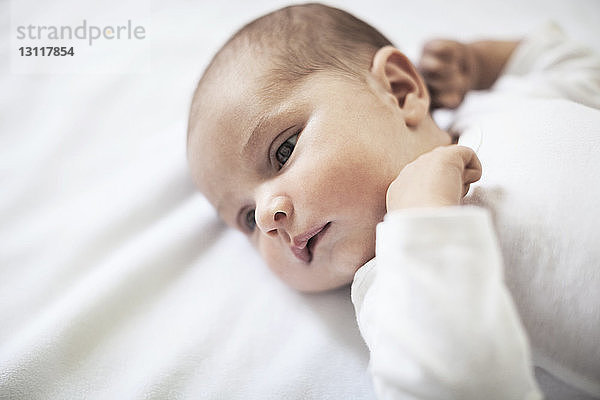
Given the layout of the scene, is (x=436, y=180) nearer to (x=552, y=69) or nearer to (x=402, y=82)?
(x=402, y=82)

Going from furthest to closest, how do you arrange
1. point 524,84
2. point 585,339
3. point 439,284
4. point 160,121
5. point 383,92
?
point 160,121
point 524,84
point 383,92
point 585,339
point 439,284

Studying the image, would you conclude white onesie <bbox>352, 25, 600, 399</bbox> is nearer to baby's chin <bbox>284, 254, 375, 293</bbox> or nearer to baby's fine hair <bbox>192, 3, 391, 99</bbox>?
baby's chin <bbox>284, 254, 375, 293</bbox>

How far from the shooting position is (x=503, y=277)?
30.7 inches

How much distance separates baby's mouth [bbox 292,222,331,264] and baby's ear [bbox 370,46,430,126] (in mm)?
277

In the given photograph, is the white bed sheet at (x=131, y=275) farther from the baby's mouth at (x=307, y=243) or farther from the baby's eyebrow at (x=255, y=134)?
the baby's eyebrow at (x=255, y=134)

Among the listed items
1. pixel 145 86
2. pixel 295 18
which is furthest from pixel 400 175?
pixel 145 86

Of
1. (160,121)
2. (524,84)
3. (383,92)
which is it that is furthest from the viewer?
(160,121)

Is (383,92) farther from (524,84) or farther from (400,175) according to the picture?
(524,84)

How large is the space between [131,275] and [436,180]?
64 centimetres

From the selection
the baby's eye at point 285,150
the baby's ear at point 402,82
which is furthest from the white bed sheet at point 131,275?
the baby's ear at point 402,82

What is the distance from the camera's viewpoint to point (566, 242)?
75 cm

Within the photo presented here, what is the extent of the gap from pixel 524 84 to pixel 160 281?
3.13 feet

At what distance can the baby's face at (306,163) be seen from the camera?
2.73ft

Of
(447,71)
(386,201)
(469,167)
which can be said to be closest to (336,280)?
(386,201)
